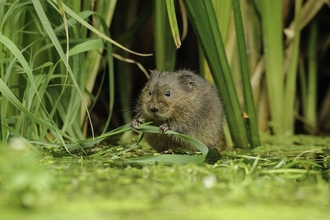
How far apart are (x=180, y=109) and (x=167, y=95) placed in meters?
0.11

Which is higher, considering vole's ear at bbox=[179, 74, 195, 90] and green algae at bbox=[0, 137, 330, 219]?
→ vole's ear at bbox=[179, 74, 195, 90]

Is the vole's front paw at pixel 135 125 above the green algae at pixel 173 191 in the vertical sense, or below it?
above

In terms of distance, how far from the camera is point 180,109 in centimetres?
367

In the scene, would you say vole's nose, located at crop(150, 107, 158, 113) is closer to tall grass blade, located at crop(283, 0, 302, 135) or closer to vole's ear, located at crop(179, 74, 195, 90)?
vole's ear, located at crop(179, 74, 195, 90)

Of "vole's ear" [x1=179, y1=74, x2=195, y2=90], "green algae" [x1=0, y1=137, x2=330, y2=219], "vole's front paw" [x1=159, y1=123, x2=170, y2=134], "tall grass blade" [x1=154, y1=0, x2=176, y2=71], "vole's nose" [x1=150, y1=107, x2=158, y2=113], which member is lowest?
"green algae" [x1=0, y1=137, x2=330, y2=219]

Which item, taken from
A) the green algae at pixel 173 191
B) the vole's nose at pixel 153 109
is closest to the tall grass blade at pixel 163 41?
the vole's nose at pixel 153 109

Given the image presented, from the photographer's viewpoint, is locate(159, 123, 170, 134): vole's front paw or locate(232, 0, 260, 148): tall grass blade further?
locate(232, 0, 260, 148): tall grass blade

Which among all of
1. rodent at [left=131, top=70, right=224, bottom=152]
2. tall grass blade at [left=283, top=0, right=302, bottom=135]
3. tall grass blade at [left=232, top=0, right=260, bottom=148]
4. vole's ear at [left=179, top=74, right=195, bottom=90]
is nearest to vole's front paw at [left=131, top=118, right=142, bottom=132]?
rodent at [left=131, top=70, right=224, bottom=152]

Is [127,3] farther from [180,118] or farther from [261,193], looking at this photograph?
[261,193]

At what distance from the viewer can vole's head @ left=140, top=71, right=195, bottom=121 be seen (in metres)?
3.60

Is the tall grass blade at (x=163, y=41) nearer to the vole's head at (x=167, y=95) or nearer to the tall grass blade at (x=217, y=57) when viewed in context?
the vole's head at (x=167, y=95)

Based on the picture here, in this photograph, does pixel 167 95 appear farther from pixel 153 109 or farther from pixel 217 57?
pixel 217 57

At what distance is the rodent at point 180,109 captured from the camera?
143 inches

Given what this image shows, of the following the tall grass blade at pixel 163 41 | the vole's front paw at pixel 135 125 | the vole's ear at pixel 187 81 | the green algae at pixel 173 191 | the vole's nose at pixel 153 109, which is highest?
the tall grass blade at pixel 163 41
